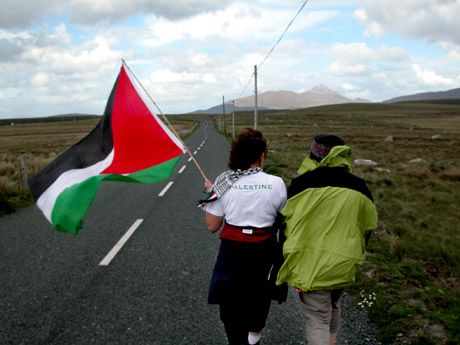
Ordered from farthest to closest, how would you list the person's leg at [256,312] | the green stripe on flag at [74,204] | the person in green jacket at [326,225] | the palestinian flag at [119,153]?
1. the palestinian flag at [119,153]
2. the green stripe on flag at [74,204]
3. the person's leg at [256,312]
4. the person in green jacket at [326,225]

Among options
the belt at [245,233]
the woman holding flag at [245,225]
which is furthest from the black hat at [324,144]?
the belt at [245,233]

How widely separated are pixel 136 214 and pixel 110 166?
5.64 meters

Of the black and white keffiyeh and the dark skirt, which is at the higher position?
the black and white keffiyeh

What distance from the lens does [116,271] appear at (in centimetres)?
563

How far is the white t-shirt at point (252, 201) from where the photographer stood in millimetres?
2799

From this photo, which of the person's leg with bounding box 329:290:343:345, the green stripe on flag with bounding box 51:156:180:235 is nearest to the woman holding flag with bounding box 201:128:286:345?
the person's leg with bounding box 329:290:343:345

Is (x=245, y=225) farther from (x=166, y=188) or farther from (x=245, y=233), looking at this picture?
(x=166, y=188)

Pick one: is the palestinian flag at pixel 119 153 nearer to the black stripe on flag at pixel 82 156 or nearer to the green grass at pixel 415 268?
the black stripe on flag at pixel 82 156

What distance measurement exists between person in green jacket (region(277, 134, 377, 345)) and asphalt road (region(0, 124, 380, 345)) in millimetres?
1425

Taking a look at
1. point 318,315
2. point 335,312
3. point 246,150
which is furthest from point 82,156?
point 335,312

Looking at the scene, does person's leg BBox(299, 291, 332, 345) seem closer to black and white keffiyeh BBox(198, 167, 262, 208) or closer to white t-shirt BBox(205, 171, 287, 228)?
white t-shirt BBox(205, 171, 287, 228)

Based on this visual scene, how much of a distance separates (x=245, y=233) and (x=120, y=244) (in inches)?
180

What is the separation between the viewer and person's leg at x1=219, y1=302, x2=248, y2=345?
9.91ft

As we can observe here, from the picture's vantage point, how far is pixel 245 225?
2816 millimetres
